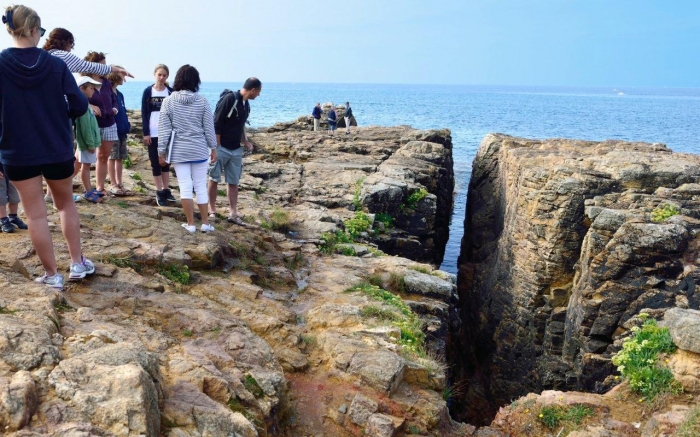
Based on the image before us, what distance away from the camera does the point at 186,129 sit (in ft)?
28.0

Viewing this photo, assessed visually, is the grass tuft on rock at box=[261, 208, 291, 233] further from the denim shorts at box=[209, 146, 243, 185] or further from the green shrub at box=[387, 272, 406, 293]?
the green shrub at box=[387, 272, 406, 293]

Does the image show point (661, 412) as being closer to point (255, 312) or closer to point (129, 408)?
point (255, 312)

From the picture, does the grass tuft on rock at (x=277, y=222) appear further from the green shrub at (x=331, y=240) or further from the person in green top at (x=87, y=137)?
the person in green top at (x=87, y=137)

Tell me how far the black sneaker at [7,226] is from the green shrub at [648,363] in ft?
26.1

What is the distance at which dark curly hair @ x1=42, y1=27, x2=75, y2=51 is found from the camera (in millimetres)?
7199

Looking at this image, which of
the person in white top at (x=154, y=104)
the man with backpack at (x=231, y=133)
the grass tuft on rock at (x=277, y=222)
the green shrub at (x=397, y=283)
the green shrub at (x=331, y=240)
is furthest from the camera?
the grass tuft on rock at (x=277, y=222)

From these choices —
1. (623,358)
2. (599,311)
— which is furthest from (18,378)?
(599,311)

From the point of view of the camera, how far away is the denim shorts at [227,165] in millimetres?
10461

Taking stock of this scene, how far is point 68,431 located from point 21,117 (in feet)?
10.3

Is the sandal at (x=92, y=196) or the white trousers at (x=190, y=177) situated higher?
the white trousers at (x=190, y=177)

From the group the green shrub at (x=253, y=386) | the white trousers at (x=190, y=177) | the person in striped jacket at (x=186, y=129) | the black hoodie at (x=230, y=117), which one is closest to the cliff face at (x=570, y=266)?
the black hoodie at (x=230, y=117)

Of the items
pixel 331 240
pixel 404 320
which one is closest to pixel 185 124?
pixel 404 320

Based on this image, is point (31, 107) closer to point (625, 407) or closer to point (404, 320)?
point (404, 320)

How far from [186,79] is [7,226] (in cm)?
303
